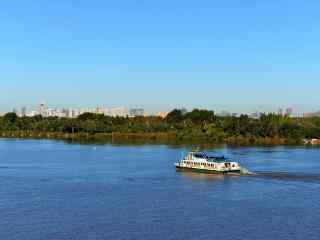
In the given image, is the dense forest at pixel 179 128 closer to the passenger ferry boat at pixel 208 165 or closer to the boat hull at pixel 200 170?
the passenger ferry boat at pixel 208 165

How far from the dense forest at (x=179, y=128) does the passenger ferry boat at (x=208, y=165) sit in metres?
30.1

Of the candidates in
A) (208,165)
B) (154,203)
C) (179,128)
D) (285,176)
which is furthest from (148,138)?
(154,203)

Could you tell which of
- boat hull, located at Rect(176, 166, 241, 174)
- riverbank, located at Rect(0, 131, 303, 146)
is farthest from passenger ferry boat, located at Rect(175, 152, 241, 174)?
riverbank, located at Rect(0, 131, 303, 146)

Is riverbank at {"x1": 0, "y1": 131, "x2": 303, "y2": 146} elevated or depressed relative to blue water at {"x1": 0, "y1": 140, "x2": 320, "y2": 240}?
elevated

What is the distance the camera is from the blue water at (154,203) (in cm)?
1661

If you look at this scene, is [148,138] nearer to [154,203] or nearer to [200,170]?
[200,170]

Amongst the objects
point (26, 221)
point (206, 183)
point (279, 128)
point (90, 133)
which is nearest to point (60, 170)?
point (206, 183)

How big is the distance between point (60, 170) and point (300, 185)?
1386cm

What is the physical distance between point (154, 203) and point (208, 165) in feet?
34.7

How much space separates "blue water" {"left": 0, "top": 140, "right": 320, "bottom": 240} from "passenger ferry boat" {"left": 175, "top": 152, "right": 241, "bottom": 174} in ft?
2.67

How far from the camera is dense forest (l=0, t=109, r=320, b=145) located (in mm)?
66312

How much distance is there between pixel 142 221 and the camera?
1780cm

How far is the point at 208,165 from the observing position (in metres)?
31.0

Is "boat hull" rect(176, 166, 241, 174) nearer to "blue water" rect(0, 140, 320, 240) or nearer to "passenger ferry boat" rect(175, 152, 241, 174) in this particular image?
"passenger ferry boat" rect(175, 152, 241, 174)
